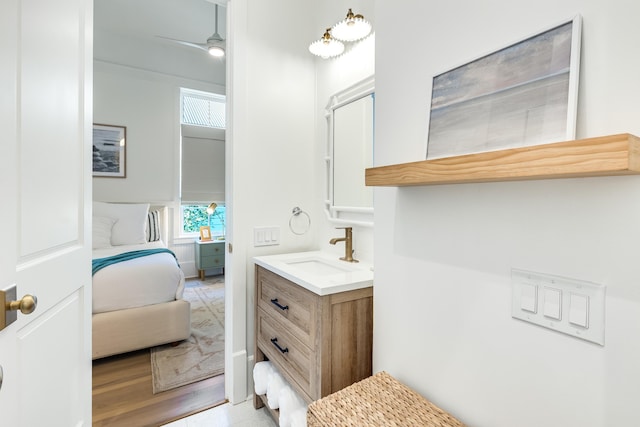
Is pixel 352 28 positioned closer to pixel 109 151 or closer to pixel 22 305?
pixel 22 305

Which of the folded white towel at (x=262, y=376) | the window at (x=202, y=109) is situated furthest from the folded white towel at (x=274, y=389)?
the window at (x=202, y=109)

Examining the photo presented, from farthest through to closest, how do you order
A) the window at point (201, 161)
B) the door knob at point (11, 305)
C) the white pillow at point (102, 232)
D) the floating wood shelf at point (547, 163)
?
the window at point (201, 161) → the white pillow at point (102, 232) → the door knob at point (11, 305) → the floating wood shelf at point (547, 163)

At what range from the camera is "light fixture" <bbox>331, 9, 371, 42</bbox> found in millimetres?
1497

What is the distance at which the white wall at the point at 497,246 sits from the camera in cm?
59

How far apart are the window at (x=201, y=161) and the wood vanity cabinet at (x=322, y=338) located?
12.1 ft

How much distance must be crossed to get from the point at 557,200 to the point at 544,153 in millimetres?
179

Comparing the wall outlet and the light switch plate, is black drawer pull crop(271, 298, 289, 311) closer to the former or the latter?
the wall outlet

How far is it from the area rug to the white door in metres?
0.91

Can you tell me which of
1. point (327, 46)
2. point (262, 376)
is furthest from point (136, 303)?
point (327, 46)

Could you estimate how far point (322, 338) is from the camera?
3.89 feet

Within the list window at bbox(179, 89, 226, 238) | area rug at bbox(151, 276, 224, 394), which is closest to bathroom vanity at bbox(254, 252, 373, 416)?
area rug at bbox(151, 276, 224, 394)

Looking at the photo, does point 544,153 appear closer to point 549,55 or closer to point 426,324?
point 549,55

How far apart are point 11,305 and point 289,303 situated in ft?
3.12

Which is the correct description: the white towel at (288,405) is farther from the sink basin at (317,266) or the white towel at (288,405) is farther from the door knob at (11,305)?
the door knob at (11,305)
